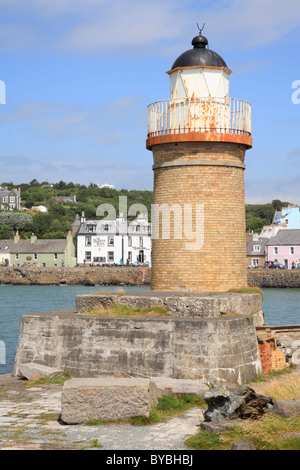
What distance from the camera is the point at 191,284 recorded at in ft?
51.7

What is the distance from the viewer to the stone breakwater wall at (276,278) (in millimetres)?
77625

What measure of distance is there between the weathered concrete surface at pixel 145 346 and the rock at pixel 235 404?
10.2 feet

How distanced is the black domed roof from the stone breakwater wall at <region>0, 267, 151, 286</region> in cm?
6507

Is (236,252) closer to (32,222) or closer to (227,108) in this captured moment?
(227,108)

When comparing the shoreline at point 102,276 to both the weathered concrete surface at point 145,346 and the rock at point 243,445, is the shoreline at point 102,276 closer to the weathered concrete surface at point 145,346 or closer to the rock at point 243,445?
the weathered concrete surface at point 145,346

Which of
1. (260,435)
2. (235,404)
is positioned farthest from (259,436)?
(235,404)

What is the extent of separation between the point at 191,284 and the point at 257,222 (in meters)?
134

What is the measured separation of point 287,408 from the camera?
347 inches

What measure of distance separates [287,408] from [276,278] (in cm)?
7091

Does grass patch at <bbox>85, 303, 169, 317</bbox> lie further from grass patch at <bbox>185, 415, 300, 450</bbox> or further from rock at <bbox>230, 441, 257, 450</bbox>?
rock at <bbox>230, 441, 257, 450</bbox>

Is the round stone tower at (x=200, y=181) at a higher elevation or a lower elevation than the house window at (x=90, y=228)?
lower

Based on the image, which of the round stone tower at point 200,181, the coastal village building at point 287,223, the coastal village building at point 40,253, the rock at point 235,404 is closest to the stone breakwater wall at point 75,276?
the coastal village building at point 40,253
